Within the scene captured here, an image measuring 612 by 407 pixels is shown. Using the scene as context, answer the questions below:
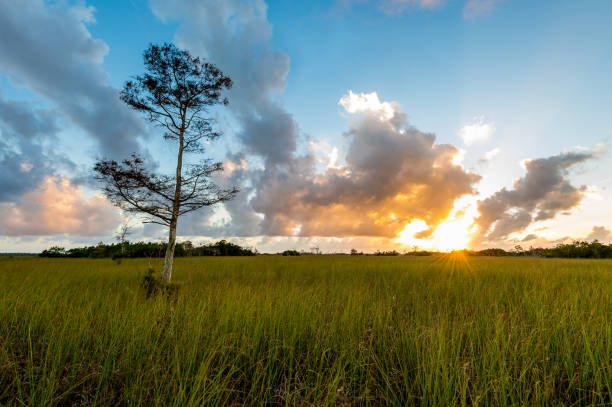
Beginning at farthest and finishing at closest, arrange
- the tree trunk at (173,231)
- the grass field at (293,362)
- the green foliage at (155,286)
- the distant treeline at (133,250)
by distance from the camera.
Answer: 1. the distant treeline at (133,250)
2. the tree trunk at (173,231)
3. the green foliage at (155,286)
4. the grass field at (293,362)

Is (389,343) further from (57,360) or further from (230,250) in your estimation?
(230,250)

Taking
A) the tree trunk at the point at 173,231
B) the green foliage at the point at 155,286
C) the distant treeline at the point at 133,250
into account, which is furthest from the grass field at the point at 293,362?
the distant treeline at the point at 133,250

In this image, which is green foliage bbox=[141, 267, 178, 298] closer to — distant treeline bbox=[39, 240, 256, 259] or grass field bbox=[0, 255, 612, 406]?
grass field bbox=[0, 255, 612, 406]

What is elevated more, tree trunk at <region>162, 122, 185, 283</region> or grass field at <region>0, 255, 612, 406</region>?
tree trunk at <region>162, 122, 185, 283</region>

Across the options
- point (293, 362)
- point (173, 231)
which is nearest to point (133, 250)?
point (173, 231)

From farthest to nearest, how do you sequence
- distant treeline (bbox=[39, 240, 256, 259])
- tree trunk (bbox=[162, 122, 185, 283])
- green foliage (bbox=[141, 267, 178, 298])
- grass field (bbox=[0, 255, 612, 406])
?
distant treeline (bbox=[39, 240, 256, 259])
tree trunk (bbox=[162, 122, 185, 283])
green foliage (bbox=[141, 267, 178, 298])
grass field (bbox=[0, 255, 612, 406])

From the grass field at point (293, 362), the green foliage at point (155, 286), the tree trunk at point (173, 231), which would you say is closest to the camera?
the grass field at point (293, 362)

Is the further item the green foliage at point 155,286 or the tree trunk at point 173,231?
the tree trunk at point 173,231

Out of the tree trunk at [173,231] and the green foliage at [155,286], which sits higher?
the tree trunk at [173,231]

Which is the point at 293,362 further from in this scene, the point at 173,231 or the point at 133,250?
the point at 133,250

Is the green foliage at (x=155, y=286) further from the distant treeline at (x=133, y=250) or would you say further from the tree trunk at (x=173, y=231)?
the distant treeline at (x=133, y=250)

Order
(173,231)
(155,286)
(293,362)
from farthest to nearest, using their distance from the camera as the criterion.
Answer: (173,231) → (155,286) → (293,362)

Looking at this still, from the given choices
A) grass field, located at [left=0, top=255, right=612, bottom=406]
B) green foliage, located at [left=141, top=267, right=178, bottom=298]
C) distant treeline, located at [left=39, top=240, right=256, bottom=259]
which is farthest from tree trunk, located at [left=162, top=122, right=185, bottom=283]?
distant treeline, located at [left=39, top=240, right=256, bottom=259]

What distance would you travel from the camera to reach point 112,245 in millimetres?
54062
